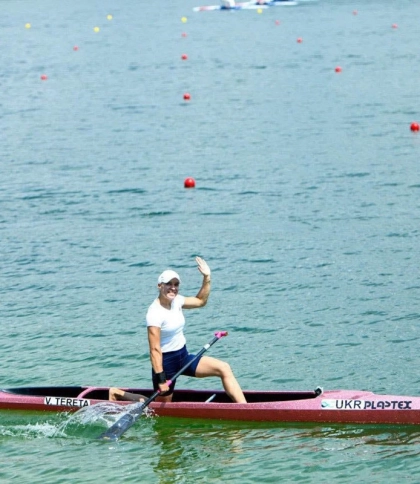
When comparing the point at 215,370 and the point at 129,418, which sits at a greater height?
the point at 215,370

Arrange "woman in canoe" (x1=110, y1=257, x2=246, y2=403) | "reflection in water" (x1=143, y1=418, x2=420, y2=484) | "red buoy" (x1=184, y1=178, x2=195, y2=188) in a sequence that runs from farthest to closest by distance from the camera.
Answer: "red buoy" (x1=184, y1=178, x2=195, y2=188) → "woman in canoe" (x1=110, y1=257, x2=246, y2=403) → "reflection in water" (x1=143, y1=418, x2=420, y2=484)

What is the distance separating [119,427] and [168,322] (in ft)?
5.06

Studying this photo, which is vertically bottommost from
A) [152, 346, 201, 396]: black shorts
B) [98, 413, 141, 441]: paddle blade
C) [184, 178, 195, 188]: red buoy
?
[98, 413, 141, 441]: paddle blade

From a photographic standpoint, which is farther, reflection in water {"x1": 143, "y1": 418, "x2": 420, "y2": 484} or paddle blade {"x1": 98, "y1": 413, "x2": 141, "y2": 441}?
paddle blade {"x1": 98, "y1": 413, "x2": 141, "y2": 441}

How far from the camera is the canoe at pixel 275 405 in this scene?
13.4m

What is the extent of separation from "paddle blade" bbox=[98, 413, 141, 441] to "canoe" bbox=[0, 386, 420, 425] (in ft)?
1.21

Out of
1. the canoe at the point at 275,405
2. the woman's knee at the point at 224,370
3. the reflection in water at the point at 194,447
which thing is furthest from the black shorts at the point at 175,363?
the reflection in water at the point at 194,447

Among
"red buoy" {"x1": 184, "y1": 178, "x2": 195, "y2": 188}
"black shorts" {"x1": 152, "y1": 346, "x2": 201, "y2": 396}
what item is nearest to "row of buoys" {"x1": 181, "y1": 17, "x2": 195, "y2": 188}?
"red buoy" {"x1": 184, "y1": 178, "x2": 195, "y2": 188}

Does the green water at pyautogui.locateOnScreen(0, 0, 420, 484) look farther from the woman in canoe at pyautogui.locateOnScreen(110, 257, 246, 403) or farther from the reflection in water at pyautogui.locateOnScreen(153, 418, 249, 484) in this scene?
the woman in canoe at pyautogui.locateOnScreen(110, 257, 246, 403)

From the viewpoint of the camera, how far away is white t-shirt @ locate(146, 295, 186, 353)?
43.1 feet

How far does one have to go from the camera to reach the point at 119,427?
13602mm

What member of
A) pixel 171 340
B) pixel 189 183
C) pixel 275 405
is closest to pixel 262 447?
pixel 275 405

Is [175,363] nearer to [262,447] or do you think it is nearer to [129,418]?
[129,418]

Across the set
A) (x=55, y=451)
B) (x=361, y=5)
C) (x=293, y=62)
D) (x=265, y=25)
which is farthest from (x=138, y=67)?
(x=55, y=451)
